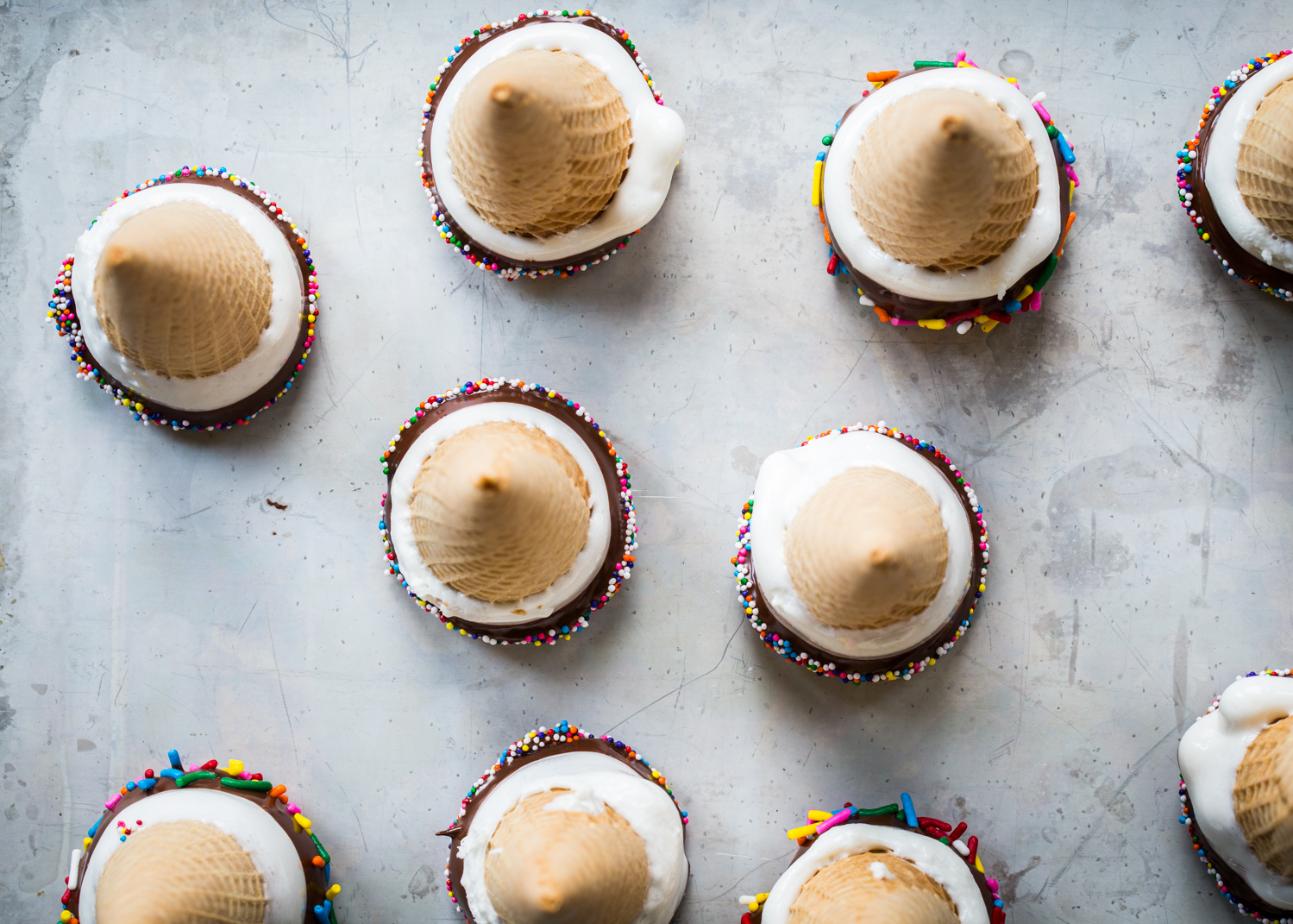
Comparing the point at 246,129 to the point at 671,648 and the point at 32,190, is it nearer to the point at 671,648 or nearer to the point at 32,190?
the point at 32,190

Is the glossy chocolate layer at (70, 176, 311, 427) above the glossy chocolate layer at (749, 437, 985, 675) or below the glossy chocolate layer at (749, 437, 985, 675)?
above

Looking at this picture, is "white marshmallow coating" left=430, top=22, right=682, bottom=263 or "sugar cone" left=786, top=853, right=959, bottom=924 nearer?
"sugar cone" left=786, top=853, right=959, bottom=924

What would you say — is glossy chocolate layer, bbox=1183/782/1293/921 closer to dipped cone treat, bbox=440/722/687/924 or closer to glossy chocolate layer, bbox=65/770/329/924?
dipped cone treat, bbox=440/722/687/924

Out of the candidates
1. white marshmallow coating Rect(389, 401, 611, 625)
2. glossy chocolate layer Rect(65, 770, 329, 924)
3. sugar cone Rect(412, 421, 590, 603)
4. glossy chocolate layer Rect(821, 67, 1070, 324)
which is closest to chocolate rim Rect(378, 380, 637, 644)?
Result: white marshmallow coating Rect(389, 401, 611, 625)

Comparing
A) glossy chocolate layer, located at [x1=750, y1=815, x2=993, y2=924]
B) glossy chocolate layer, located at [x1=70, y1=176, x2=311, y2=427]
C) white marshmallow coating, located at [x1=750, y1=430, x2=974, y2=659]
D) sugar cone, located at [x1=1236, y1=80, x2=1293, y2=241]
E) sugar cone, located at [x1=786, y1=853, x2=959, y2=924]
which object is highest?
sugar cone, located at [x1=1236, y1=80, x2=1293, y2=241]

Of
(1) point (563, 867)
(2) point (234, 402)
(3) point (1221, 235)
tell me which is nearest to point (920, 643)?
(1) point (563, 867)

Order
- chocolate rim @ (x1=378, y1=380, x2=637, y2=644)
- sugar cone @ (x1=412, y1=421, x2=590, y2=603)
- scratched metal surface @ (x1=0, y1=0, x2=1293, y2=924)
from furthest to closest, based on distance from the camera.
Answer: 1. scratched metal surface @ (x1=0, y1=0, x2=1293, y2=924)
2. chocolate rim @ (x1=378, y1=380, x2=637, y2=644)
3. sugar cone @ (x1=412, y1=421, x2=590, y2=603)

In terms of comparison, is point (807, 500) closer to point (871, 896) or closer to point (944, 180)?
point (944, 180)
